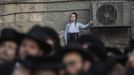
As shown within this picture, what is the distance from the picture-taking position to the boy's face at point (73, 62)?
6.30 m

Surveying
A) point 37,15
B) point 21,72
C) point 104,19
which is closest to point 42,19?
point 37,15

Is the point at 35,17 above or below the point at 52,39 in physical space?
below

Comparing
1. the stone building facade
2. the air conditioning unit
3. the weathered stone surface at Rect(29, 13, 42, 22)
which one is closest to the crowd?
the air conditioning unit

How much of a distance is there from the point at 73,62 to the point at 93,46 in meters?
1.10

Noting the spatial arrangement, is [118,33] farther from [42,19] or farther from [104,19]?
[42,19]

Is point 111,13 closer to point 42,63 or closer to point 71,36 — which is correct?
point 71,36

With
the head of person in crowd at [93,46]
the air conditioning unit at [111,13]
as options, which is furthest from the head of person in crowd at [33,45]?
the air conditioning unit at [111,13]

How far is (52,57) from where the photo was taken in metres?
6.09

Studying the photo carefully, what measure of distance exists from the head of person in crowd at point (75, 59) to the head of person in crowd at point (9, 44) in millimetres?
969

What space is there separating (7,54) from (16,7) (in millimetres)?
10596

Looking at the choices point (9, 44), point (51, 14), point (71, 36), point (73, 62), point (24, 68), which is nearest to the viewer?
Answer: point (24, 68)

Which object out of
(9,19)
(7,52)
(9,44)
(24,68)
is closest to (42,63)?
(24,68)

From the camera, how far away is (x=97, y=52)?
734 cm

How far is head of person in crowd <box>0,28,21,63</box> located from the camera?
23.8 ft
